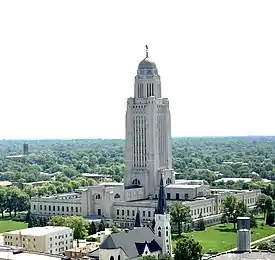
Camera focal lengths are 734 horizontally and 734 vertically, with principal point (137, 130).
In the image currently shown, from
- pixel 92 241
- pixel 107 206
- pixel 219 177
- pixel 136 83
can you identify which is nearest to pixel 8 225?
pixel 107 206

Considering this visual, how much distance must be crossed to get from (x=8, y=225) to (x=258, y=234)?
1512 inches

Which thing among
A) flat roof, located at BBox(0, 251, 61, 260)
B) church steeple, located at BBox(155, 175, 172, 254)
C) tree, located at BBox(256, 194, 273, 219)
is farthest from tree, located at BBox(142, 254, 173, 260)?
tree, located at BBox(256, 194, 273, 219)

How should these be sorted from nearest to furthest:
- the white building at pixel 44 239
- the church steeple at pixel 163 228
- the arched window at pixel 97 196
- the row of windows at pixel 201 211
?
the church steeple at pixel 163 228, the white building at pixel 44 239, the row of windows at pixel 201 211, the arched window at pixel 97 196

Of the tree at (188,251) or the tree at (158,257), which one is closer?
the tree at (158,257)

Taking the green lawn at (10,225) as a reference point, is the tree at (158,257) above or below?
above

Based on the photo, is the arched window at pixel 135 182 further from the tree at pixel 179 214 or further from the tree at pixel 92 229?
the tree at pixel 92 229

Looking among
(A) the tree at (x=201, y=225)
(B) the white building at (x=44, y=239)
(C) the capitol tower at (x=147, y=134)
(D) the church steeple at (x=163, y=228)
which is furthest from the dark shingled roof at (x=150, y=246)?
(C) the capitol tower at (x=147, y=134)

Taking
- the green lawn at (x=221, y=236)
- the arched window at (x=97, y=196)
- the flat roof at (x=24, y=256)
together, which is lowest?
the green lawn at (x=221, y=236)

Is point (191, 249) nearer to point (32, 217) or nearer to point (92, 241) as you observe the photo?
point (92, 241)

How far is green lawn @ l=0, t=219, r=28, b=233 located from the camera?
354 ft

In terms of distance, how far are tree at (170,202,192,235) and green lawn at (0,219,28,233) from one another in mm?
23463

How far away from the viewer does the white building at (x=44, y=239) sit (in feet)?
281

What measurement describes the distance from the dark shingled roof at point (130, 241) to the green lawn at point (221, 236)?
40.3 feet

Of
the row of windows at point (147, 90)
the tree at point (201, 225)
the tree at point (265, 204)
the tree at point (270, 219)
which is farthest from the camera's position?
the row of windows at point (147, 90)
